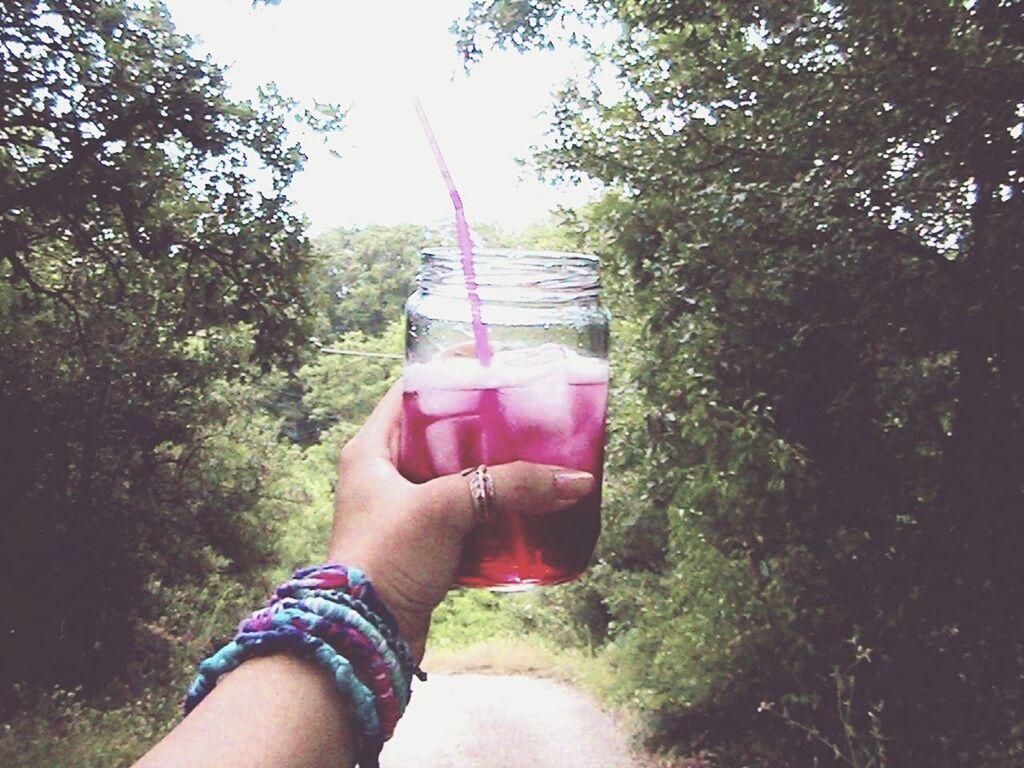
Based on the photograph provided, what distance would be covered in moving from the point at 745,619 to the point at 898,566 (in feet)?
1.51

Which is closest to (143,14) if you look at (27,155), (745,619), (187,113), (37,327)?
(187,113)

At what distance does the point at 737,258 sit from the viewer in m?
2.33

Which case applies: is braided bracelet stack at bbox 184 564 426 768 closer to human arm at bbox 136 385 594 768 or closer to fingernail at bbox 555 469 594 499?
human arm at bbox 136 385 594 768

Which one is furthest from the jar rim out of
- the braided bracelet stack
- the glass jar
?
the braided bracelet stack

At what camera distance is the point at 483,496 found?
2.14ft

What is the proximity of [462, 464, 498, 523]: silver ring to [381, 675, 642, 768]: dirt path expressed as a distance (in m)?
2.80

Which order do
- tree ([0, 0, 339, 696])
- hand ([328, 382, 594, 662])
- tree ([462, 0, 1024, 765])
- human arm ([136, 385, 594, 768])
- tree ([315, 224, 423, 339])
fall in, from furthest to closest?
tree ([0, 0, 339, 696]), tree ([315, 224, 423, 339]), tree ([462, 0, 1024, 765]), hand ([328, 382, 594, 662]), human arm ([136, 385, 594, 768])

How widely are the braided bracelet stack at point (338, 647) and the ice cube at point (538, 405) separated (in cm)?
16

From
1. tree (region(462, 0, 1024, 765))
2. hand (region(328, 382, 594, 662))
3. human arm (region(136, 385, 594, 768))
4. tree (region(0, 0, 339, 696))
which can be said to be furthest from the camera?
tree (region(0, 0, 339, 696))

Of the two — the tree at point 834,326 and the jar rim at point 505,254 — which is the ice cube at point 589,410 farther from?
the tree at point 834,326

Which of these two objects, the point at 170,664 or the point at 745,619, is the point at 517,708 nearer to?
the point at 170,664

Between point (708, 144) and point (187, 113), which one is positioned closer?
point (708, 144)

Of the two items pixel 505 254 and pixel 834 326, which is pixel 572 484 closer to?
pixel 505 254

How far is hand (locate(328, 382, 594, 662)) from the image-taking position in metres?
0.65
